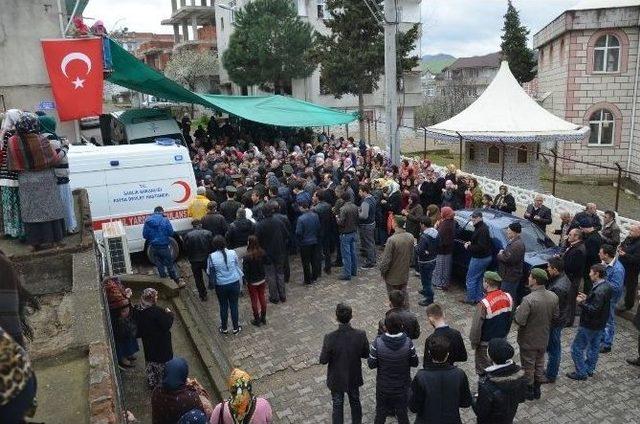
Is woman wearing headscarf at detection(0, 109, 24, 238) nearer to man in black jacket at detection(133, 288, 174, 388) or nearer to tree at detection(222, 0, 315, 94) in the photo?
man in black jacket at detection(133, 288, 174, 388)

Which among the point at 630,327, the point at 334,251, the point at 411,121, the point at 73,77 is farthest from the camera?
the point at 411,121

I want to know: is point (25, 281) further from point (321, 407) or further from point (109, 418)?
point (321, 407)

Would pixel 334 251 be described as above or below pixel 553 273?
below

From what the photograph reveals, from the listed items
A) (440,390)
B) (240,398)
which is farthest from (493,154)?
(240,398)

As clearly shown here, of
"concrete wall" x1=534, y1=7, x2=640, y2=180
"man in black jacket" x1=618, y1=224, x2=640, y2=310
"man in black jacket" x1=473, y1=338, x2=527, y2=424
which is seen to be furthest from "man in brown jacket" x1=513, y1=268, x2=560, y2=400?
"concrete wall" x1=534, y1=7, x2=640, y2=180

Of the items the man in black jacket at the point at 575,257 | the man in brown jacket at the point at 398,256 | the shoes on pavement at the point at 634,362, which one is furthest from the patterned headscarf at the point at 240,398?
the shoes on pavement at the point at 634,362

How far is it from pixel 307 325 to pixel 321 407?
2.15 metres

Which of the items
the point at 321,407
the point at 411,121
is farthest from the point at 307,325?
the point at 411,121

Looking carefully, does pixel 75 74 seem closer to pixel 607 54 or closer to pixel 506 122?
pixel 506 122

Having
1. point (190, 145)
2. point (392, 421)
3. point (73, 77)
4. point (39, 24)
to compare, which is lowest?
point (392, 421)

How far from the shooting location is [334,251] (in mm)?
11719

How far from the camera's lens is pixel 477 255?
8617mm

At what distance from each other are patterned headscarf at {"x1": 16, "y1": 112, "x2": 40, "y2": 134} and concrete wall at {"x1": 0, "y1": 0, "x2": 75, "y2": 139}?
10.6 meters

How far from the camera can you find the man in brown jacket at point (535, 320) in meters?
5.96
